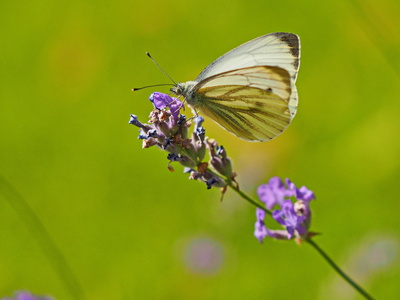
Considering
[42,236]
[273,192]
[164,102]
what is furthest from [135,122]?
[42,236]

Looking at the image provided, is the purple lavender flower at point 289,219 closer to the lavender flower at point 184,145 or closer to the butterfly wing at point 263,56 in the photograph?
the lavender flower at point 184,145

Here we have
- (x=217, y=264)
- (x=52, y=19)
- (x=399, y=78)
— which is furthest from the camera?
(x=52, y=19)

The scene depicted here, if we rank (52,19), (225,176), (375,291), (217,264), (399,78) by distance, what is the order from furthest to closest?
(52,19) < (399,78) < (217,264) < (375,291) < (225,176)

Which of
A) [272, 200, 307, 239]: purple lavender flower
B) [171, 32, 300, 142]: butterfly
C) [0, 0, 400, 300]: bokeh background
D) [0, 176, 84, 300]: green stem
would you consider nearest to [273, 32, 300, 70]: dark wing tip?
[171, 32, 300, 142]: butterfly

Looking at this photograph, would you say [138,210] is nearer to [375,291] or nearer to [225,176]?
→ [375,291]

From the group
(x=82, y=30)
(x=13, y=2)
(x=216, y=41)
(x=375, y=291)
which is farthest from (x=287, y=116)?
(x=13, y=2)

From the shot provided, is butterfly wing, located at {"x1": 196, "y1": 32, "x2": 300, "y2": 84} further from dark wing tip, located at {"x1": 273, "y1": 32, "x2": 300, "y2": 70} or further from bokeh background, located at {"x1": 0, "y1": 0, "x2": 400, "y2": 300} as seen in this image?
bokeh background, located at {"x1": 0, "y1": 0, "x2": 400, "y2": 300}
